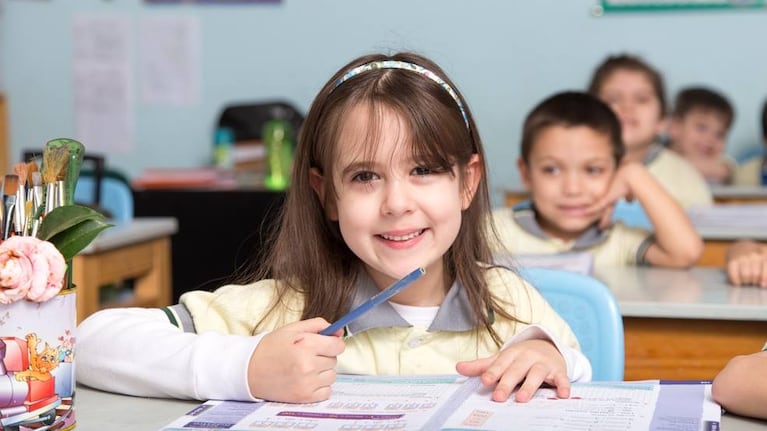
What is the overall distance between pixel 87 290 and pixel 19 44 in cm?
298

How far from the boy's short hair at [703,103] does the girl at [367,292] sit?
12.1 ft

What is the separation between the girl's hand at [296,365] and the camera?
1147mm

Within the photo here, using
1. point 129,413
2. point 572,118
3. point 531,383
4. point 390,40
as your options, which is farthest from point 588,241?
point 390,40

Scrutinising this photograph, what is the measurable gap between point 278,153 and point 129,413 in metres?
3.56

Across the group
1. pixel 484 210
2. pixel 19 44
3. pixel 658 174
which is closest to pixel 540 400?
pixel 484 210

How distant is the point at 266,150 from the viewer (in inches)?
189

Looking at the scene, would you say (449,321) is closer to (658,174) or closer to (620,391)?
(620,391)

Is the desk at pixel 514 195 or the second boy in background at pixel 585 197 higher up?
the second boy in background at pixel 585 197

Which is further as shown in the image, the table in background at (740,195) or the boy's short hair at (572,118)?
the table in background at (740,195)

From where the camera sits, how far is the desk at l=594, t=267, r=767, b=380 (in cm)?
194

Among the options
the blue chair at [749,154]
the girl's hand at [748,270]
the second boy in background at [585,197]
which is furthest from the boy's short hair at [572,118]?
the blue chair at [749,154]

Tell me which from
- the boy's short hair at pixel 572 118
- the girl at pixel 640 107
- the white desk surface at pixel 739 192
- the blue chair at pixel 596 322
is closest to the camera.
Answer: the blue chair at pixel 596 322

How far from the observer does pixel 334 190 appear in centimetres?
143

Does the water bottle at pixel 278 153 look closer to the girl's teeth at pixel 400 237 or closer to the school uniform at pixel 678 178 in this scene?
→ the school uniform at pixel 678 178
